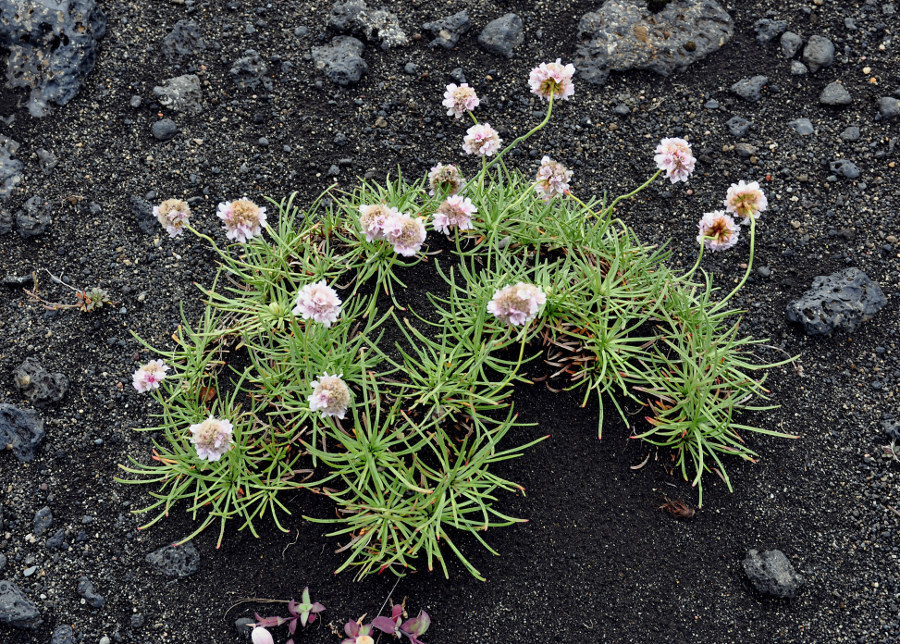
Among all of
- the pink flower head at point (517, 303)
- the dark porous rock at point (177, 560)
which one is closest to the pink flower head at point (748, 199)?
the pink flower head at point (517, 303)

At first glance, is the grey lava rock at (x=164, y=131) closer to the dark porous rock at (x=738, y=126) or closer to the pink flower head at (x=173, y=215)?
the pink flower head at (x=173, y=215)

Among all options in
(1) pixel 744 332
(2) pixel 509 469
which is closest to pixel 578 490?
(2) pixel 509 469

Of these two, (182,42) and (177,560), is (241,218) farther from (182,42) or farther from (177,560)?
(182,42)

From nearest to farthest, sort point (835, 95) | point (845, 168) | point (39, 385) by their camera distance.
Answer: point (39, 385), point (845, 168), point (835, 95)

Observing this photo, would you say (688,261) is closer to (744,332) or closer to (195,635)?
(744,332)

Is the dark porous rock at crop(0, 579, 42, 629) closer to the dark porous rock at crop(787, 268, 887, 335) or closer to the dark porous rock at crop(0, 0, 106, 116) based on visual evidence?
the dark porous rock at crop(0, 0, 106, 116)

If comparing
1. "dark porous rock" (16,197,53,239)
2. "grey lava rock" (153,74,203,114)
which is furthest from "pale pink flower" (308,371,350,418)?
"grey lava rock" (153,74,203,114)

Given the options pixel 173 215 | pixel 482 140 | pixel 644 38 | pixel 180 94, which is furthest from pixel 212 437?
pixel 644 38
